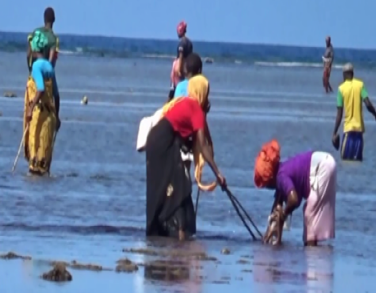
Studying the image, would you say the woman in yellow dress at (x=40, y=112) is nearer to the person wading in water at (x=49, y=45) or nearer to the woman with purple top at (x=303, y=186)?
the person wading in water at (x=49, y=45)

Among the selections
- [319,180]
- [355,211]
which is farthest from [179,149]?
[355,211]

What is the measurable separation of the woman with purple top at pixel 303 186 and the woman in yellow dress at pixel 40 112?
438cm

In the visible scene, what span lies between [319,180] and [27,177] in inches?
201

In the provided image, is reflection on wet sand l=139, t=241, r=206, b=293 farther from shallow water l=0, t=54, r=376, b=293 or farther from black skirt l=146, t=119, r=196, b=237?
black skirt l=146, t=119, r=196, b=237

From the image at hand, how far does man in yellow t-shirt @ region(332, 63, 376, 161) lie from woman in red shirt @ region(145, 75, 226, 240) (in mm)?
7927

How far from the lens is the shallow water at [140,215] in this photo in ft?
33.9

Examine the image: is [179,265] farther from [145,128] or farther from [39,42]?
[39,42]

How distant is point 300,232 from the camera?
44.3 ft

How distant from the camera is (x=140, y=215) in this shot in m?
14.0

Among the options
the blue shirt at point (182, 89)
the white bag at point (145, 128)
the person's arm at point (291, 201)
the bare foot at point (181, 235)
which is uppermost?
the blue shirt at point (182, 89)

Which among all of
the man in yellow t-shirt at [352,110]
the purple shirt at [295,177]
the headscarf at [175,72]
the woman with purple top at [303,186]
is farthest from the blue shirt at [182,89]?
the man in yellow t-shirt at [352,110]

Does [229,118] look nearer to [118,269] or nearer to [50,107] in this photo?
[50,107]

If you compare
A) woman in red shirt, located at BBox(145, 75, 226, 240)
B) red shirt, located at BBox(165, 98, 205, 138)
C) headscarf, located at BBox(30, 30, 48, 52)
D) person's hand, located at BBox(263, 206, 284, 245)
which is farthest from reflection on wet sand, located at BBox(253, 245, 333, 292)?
headscarf, located at BBox(30, 30, 48, 52)

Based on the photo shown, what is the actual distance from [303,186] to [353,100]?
802 cm
